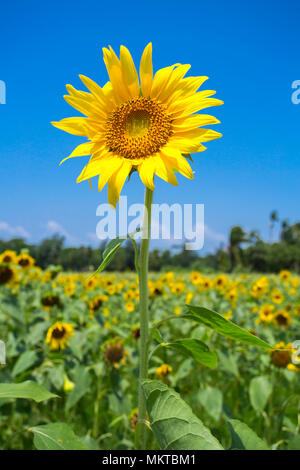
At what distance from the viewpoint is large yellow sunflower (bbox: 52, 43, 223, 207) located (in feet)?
3.01

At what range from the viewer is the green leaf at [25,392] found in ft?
2.79

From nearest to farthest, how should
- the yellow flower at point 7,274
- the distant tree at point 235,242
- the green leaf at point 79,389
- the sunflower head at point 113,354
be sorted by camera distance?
the green leaf at point 79,389
the sunflower head at point 113,354
the yellow flower at point 7,274
the distant tree at point 235,242

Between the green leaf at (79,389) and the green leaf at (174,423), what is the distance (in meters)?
1.50

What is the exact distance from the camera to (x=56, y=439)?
0.94 metres

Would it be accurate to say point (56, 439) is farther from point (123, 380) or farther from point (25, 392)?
point (123, 380)

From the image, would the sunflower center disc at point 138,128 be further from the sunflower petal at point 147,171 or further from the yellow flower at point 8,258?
the yellow flower at point 8,258

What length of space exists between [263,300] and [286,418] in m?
3.18

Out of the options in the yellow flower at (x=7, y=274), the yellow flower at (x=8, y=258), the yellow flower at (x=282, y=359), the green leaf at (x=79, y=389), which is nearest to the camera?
the green leaf at (x=79, y=389)

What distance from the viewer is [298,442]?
1.17 m

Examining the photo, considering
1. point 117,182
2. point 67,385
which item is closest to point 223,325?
point 117,182

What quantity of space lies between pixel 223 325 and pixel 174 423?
0.72 feet

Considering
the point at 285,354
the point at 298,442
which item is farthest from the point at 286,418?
the point at 298,442

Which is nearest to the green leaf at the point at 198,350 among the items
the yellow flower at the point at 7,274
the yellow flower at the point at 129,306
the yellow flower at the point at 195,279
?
the yellow flower at the point at 7,274
